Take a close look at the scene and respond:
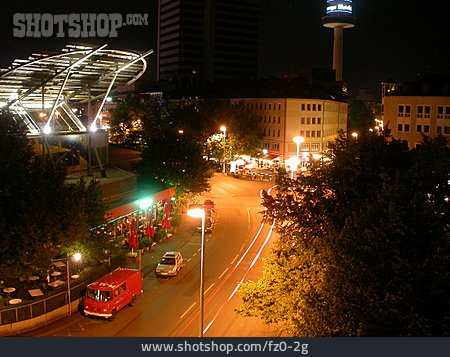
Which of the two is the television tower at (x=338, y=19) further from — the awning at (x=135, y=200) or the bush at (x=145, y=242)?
the bush at (x=145, y=242)

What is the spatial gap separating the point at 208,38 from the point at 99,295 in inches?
5761

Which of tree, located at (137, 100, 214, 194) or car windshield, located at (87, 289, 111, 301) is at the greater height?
tree, located at (137, 100, 214, 194)

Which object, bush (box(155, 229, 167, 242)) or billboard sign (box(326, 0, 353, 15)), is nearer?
bush (box(155, 229, 167, 242))

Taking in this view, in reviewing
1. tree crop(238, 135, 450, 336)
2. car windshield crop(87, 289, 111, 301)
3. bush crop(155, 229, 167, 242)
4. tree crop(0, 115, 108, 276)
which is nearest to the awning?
bush crop(155, 229, 167, 242)

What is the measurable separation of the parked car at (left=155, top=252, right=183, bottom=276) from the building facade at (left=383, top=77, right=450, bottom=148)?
35181 mm

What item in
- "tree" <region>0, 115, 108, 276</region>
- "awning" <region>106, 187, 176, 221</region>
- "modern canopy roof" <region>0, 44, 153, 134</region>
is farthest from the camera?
"modern canopy roof" <region>0, 44, 153, 134</region>

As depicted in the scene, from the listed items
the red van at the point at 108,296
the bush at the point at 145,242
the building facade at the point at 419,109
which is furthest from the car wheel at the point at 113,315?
the building facade at the point at 419,109

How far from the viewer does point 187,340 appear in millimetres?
8062

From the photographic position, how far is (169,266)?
92.5 feet

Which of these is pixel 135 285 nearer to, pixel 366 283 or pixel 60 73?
pixel 366 283

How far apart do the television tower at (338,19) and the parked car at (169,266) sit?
12165 centimetres

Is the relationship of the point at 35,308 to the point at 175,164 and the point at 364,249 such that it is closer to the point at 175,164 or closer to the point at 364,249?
the point at 364,249

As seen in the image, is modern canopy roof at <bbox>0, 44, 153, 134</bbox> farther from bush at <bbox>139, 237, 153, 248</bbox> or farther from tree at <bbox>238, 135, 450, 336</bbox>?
tree at <bbox>238, 135, 450, 336</bbox>

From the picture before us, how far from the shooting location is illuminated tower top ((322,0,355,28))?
144 metres
